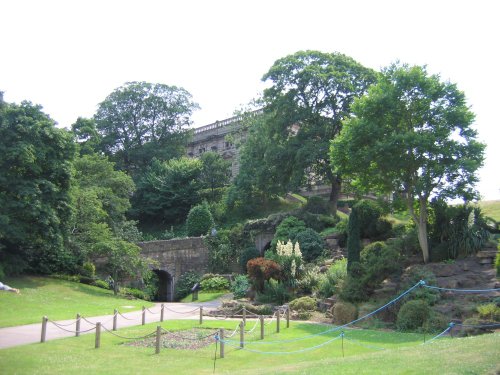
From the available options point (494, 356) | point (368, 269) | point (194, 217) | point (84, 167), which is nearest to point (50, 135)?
point (84, 167)

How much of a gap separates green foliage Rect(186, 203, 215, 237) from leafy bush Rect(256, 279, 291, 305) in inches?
663

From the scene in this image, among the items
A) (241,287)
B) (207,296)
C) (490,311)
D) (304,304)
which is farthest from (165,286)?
(490,311)

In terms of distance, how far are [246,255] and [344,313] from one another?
52.5 ft

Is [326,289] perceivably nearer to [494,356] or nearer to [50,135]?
[494,356]

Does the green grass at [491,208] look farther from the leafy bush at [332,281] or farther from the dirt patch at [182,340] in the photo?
the dirt patch at [182,340]

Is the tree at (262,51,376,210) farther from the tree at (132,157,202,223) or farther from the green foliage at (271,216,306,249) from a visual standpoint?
the tree at (132,157,202,223)

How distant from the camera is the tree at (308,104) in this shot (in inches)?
1492

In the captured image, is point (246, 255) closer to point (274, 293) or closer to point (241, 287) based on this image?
point (241, 287)

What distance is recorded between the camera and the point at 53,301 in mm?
26031

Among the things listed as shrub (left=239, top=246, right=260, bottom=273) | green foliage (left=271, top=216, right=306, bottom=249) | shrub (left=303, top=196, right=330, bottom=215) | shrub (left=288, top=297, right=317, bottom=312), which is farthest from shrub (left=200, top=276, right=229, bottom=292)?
shrub (left=288, top=297, right=317, bottom=312)

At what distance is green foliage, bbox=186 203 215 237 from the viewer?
4234 centimetres

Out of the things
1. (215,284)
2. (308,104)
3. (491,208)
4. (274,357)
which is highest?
(308,104)

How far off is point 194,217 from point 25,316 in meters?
22.2

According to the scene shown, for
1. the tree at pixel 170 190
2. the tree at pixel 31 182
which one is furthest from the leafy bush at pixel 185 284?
the tree at pixel 170 190
